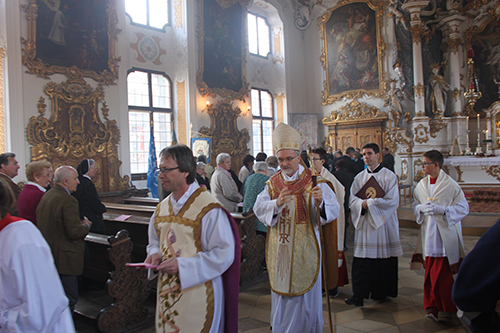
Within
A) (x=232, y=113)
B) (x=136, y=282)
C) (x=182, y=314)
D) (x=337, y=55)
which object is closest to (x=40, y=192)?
(x=136, y=282)

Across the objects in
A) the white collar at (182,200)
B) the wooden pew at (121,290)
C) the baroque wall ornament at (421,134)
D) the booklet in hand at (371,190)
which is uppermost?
the baroque wall ornament at (421,134)

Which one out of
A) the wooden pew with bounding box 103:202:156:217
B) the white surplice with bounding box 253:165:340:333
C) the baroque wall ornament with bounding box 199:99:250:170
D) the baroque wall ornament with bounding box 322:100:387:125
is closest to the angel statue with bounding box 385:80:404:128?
the baroque wall ornament with bounding box 322:100:387:125

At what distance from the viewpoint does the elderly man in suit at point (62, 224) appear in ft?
10.7

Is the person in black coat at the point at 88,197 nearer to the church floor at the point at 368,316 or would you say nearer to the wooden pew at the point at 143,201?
the church floor at the point at 368,316

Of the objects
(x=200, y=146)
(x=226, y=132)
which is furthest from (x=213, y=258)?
(x=226, y=132)

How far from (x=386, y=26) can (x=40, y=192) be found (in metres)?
15.4

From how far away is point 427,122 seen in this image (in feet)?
45.9

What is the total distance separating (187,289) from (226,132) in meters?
11.4

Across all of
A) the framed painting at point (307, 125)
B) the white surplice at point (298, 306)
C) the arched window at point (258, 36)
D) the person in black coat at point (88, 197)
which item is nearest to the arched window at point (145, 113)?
the arched window at point (258, 36)

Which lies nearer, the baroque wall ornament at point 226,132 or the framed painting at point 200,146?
the framed painting at point 200,146

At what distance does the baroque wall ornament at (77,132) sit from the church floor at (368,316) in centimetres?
605

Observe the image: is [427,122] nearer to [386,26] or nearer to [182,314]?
[386,26]

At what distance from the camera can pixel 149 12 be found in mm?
11828

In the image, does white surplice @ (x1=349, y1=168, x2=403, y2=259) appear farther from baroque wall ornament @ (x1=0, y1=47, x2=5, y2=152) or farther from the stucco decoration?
the stucco decoration
